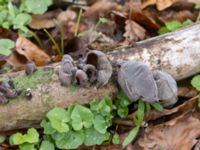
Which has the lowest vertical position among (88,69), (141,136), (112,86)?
(141,136)

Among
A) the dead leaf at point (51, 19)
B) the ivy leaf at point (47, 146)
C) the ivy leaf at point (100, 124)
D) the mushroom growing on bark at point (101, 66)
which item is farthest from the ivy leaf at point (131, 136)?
the dead leaf at point (51, 19)

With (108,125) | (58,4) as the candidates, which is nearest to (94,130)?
(108,125)

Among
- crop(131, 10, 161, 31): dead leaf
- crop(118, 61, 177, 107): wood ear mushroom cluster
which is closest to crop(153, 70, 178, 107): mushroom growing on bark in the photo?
crop(118, 61, 177, 107): wood ear mushroom cluster

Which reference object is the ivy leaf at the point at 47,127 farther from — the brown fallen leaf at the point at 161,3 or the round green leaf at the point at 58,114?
the brown fallen leaf at the point at 161,3

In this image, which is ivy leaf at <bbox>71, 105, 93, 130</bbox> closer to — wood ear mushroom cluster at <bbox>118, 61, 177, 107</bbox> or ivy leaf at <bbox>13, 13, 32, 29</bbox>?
wood ear mushroom cluster at <bbox>118, 61, 177, 107</bbox>

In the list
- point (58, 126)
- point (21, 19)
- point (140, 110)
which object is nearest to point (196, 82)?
point (140, 110)

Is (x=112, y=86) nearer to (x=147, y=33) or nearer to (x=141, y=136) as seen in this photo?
(x=141, y=136)
